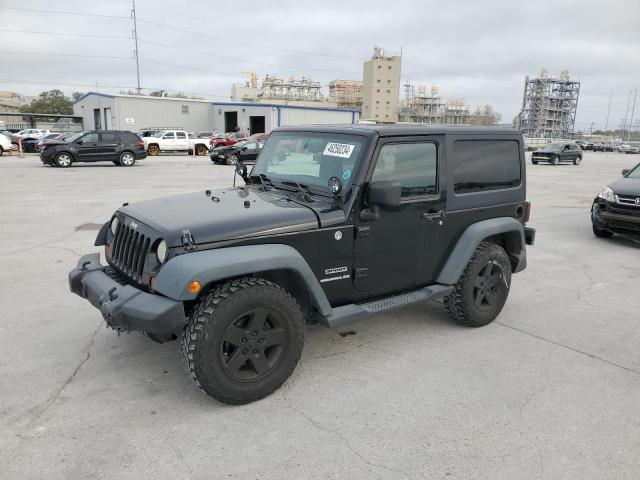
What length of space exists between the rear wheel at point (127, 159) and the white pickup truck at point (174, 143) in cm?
947

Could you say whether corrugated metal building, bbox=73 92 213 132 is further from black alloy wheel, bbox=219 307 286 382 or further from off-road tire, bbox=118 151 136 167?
black alloy wheel, bbox=219 307 286 382

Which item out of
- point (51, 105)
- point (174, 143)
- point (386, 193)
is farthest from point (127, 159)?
point (51, 105)

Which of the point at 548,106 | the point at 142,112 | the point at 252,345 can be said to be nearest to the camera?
the point at 252,345

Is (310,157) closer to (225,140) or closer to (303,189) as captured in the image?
(303,189)

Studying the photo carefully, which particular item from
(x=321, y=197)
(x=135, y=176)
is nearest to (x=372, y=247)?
(x=321, y=197)

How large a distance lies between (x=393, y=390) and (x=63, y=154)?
2098 centimetres

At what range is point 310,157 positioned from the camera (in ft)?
13.3

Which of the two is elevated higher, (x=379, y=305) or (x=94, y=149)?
(x=94, y=149)

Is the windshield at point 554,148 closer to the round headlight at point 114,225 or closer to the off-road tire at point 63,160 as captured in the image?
the off-road tire at point 63,160

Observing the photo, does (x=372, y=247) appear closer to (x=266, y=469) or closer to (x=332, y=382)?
(x=332, y=382)

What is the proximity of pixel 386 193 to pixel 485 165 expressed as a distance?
63.3 inches

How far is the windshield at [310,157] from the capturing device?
3770mm

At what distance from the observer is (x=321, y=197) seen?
3795 mm

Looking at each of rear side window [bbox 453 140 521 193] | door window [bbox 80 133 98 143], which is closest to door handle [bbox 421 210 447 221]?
rear side window [bbox 453 140 521 193]
